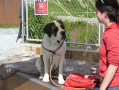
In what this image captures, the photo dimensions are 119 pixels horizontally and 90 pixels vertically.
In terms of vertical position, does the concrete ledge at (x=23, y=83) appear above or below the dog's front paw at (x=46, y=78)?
below

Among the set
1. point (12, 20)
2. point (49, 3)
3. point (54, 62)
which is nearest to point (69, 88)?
point (54, 62)

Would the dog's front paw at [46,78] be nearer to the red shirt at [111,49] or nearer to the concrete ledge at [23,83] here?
the concrete ledge at [23,83]

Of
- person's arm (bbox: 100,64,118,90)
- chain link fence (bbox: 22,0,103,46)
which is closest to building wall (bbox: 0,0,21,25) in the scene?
chain link fence (bbox: 22,0,103,46)

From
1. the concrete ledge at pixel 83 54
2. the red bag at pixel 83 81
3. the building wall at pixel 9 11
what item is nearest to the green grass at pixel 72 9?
the concrete ledge at pixel 83 54

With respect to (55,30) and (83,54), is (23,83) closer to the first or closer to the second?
(55,30)

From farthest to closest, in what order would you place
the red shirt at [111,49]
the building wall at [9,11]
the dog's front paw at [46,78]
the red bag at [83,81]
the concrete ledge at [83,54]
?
the building wall at [9,11], the concrete ledge at [83,54], the dog's front paw at [46,78], the red bag at [83,81], the red shirt at [111,49]

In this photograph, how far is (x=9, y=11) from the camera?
17.8 meters

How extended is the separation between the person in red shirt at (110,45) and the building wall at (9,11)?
16.4 meters

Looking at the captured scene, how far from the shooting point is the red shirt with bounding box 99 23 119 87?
6.61 feet

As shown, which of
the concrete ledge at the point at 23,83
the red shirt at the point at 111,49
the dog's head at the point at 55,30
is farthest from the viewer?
the concrete ledge at the point at 23,83

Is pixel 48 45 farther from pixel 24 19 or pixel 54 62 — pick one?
pixel 24 19

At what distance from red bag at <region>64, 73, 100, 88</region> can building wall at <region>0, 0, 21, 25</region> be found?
1543 centimetres

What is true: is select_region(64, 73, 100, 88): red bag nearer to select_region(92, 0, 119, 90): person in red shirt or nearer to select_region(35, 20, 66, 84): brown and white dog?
select_region(35, 20, 66, 84): brown and white dog

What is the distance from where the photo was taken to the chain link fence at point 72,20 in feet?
19.3
